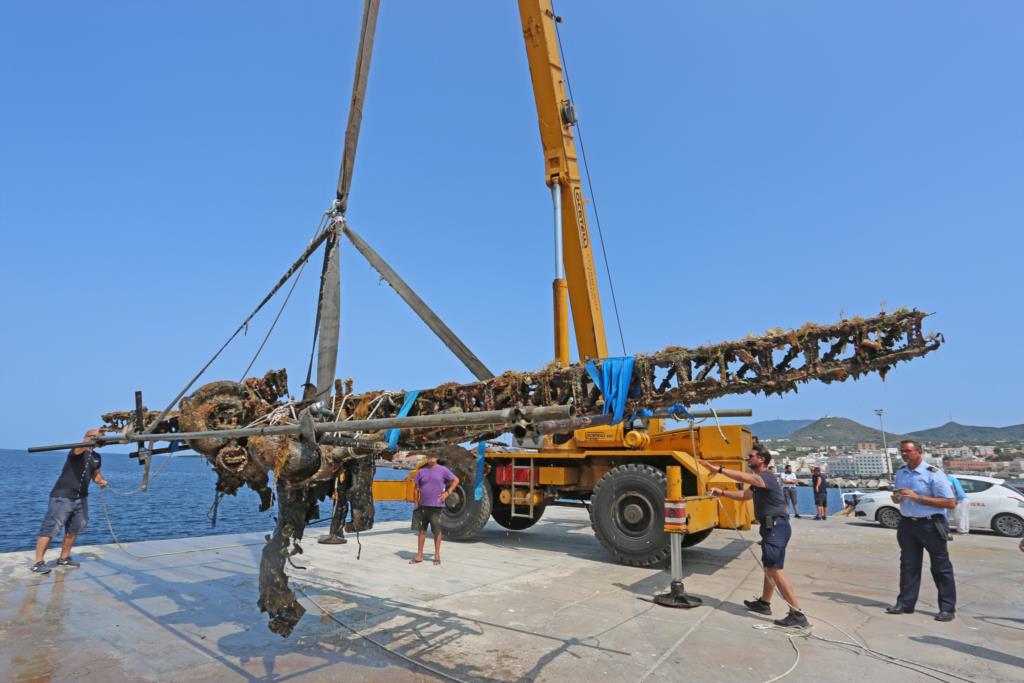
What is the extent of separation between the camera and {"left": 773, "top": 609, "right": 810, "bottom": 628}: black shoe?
18.4ft

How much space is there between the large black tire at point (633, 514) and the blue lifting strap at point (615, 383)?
453 cm

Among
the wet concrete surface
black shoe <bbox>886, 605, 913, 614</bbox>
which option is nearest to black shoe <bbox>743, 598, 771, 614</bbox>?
the wet concrete surface

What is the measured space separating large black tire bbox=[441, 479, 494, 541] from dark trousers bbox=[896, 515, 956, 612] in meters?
6.43

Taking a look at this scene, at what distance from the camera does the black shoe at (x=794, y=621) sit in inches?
221

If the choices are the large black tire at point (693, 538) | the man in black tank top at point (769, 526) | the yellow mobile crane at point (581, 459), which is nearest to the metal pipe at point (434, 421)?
the man in black tank top at point (769, 526)

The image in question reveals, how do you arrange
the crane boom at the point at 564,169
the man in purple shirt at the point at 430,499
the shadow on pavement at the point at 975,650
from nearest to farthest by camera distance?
the shadow on pavement at the point at 975,650, the man in purple shirt at the point at 430,499, the crane boom at the point at 564,169

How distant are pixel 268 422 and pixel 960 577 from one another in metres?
9.26

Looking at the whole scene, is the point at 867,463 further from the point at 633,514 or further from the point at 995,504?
the point at 633,514

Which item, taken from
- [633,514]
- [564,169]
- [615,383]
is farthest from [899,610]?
[564,169]

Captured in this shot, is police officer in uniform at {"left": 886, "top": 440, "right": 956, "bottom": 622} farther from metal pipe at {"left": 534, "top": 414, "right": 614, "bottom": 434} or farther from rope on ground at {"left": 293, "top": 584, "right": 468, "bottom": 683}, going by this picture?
rope on ground at {"left": 293, "top": 584, "right": 468, "bottom": 683}

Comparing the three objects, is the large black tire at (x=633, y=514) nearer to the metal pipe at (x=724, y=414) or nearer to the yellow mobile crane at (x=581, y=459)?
the yellow mobile crane at (x=581, y=459)

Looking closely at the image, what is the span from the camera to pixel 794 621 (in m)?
5.63

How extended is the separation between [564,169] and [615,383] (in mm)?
8024

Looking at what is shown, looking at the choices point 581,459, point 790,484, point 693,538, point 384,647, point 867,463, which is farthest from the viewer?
point 867,463
